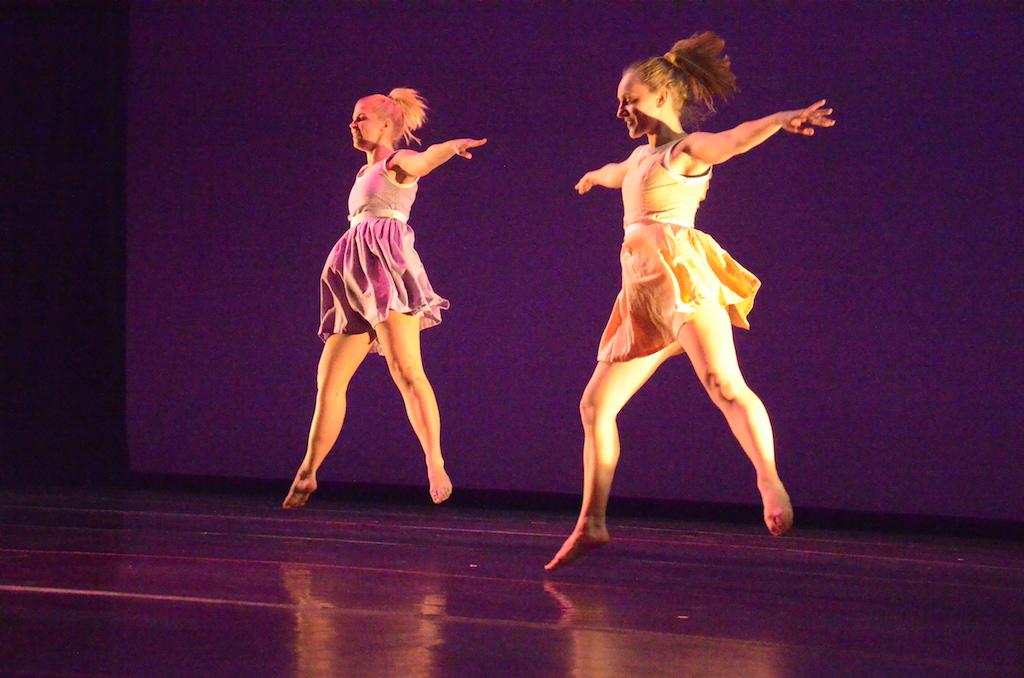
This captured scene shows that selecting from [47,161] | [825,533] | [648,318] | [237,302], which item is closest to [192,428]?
[237,302]

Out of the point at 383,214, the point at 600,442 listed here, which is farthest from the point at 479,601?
the point at 383,214

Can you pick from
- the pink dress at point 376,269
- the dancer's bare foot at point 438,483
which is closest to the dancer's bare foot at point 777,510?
the dancer's bare foot at point 438,483

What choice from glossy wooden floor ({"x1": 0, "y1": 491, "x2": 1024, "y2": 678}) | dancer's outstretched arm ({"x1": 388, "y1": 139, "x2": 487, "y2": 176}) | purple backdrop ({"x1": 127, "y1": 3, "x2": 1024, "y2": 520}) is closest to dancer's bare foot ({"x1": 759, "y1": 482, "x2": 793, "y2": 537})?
glossy wooden floor ({"x1": 0, "y1": 491, "x2": 1024, "y2": 678})

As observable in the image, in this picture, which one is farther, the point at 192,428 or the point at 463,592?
the point at 192,428

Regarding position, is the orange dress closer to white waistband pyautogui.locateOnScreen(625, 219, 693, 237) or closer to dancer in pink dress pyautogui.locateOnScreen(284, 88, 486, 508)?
white waistband pyautogui.locateOnScreen(625, 219, 693, 237)

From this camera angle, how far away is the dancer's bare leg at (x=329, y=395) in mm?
5477

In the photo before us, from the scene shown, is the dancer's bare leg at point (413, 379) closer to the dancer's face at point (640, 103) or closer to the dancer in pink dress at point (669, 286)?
the dancer in pink dress at point (669, 286)

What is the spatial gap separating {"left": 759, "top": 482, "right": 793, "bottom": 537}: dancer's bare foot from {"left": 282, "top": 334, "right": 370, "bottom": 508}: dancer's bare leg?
2.15 m

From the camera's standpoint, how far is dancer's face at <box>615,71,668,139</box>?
4.22 m

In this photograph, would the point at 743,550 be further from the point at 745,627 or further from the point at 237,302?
the point at 237,302

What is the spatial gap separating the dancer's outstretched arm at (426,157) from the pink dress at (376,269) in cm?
8

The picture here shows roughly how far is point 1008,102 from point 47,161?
15.3 ft

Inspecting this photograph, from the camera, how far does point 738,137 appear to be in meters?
3.83

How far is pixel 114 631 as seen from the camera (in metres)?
3.03
